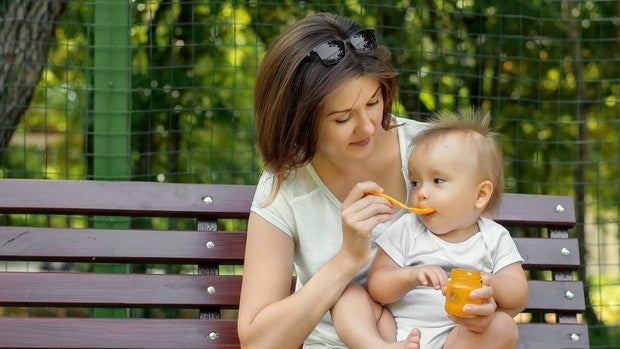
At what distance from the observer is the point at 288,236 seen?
10.3 feet

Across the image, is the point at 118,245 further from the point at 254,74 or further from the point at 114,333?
the point at 254,74

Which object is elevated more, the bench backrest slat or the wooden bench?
the bench backrest slat

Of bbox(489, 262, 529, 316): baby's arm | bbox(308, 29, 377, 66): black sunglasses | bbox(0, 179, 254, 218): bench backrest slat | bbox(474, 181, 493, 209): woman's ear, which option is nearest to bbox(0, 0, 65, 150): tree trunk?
bbox(0, 179, 254, 218): bench backrest slat

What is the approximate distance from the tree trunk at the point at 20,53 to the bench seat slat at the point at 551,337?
87.0 inches

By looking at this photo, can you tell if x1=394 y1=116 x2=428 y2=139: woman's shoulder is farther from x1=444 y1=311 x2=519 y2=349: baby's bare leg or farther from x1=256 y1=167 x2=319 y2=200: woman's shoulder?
x1=444 y1=311 x2=519 y2=349: baby's bare leg

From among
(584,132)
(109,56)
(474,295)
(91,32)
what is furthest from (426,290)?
(584,132)

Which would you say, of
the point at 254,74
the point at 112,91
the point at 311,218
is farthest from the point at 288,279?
the point at 254,74

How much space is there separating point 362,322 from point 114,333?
81 centimetres

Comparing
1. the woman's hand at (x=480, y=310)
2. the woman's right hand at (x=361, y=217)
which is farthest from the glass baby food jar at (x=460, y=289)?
the woman's right hand at (x=361, y=217)

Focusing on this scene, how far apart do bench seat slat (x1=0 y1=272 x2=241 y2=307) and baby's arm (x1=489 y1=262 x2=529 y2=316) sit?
829mm

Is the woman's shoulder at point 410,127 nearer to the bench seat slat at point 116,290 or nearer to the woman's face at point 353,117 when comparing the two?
the woman's face at point 353,117

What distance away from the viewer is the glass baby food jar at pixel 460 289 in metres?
2.73

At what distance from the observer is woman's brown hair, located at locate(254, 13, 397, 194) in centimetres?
292

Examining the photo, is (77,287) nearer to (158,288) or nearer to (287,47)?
(158,288)
